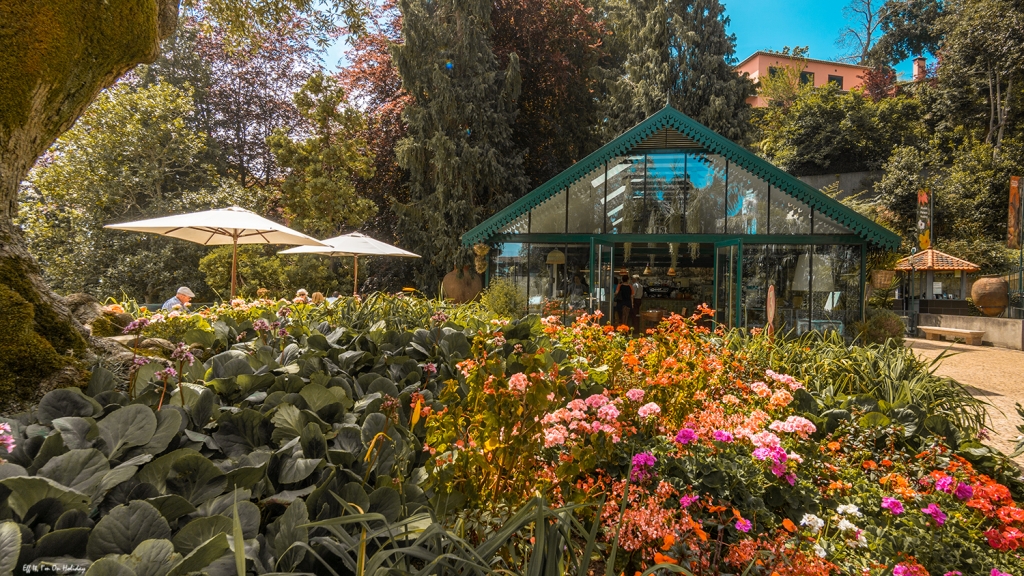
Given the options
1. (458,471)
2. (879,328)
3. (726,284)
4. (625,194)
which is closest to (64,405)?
(458,471)

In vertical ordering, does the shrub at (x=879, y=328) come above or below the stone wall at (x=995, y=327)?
above

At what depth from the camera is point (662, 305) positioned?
49.2ft

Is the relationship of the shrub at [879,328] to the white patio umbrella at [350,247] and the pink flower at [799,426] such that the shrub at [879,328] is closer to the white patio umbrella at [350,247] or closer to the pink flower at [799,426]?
the pink flower at [799,426]

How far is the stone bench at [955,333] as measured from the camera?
1284 cm

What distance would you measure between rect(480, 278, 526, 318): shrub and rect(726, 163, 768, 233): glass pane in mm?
4589

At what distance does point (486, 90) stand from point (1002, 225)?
67.9 feet

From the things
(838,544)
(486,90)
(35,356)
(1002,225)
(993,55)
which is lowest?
(838,544)

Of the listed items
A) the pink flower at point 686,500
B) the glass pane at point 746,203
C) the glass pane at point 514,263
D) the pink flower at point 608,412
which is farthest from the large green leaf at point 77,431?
the glass pane at point 746,203

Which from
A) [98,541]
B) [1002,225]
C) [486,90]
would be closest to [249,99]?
[486,90]

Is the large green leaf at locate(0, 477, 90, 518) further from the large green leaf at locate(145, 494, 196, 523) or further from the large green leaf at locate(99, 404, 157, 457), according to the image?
the large green leaf at locate(99, 404, 157, 457)

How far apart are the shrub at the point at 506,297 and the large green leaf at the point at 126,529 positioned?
31.3ft

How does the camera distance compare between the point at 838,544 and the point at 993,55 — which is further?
the point at 993,55

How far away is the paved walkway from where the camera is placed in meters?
4.91

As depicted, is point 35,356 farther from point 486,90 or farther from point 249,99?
point 249,99
